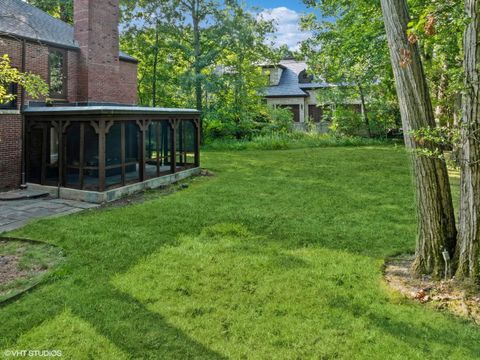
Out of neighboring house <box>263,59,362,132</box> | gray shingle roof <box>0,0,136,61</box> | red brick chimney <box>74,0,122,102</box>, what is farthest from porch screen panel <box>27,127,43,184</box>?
neighboring house <box>263,59,362,132</box>

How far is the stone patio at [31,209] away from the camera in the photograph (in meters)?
7.24

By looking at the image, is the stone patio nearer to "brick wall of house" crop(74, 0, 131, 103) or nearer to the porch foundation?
the porch foundation

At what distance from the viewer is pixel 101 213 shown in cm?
798

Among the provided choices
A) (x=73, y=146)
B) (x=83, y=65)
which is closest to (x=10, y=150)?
(x=73, y=146)

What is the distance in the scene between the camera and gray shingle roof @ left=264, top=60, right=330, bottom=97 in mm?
29656

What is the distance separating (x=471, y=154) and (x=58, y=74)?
11597 mm

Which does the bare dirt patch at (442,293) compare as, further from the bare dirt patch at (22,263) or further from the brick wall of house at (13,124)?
the brick wall of house at (13,124)

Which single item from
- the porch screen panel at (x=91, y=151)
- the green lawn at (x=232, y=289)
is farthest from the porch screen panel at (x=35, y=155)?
the green lawn at (x=232, y=289)

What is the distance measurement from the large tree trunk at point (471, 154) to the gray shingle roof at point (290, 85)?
25596 millimetres

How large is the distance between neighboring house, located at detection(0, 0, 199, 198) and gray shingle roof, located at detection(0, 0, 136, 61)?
3 centimetres

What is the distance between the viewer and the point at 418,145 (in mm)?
4449

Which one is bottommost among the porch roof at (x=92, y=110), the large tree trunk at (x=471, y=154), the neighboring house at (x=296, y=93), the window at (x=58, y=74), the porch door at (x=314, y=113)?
the large tree trunk at (x=471, y=154)

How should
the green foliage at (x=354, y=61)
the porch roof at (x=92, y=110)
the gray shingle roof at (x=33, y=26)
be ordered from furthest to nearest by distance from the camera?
the green foliage at (x=354, y=61), the gray shingle roof at (x=33, y=26), the porch roof at (x=92, y=110)

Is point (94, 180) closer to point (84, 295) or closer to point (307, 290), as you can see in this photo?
point (84, 295)
